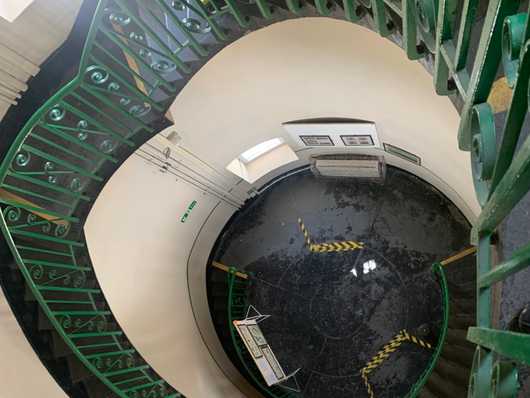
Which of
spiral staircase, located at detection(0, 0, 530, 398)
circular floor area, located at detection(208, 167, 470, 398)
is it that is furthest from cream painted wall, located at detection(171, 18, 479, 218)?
circular floor area, located at detection(208, 167, 470, 398)

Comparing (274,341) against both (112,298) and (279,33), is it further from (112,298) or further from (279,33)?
(279,33)

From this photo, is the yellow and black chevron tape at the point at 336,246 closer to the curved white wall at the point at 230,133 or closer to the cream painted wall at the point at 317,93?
the curved white wall at the point at 230,133

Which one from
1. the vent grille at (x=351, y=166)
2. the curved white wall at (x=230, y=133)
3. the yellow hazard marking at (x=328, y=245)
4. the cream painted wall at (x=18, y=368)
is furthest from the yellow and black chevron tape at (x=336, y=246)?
the cream painted wall at (x=18, y=368)

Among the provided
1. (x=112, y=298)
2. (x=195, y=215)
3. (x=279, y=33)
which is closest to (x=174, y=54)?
(x=279, y=33)

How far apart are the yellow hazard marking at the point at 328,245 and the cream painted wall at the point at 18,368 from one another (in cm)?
460

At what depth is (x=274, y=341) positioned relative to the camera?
28.8ft

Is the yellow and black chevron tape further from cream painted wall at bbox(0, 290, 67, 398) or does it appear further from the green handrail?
cream painted wall at bbox(0, 290, 67, 398)

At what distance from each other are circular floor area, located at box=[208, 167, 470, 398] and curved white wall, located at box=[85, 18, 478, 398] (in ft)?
2.95

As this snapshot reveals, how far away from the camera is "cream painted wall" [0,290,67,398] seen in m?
4.97

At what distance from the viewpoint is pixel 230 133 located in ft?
21.9

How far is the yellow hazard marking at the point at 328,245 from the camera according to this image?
28.2 feet

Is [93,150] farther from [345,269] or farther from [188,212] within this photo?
[345,269]

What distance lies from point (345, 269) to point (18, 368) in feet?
16.7

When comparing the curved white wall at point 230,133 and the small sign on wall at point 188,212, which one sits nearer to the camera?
the curved white wall at point 230,133
